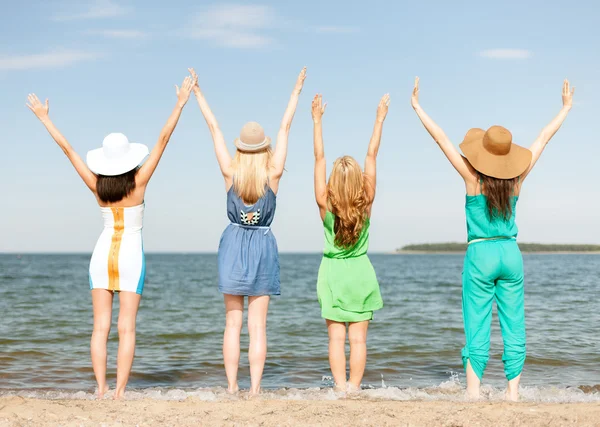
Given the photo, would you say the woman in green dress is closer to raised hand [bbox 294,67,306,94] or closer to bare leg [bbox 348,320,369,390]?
bare leg [bbox 348,320,369,390]

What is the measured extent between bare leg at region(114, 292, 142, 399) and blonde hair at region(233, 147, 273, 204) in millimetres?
1258

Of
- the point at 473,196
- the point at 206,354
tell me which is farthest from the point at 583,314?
the point at 473,196

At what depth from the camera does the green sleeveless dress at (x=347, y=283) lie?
17.9ft

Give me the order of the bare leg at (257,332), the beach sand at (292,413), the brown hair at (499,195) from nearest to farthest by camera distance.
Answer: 1. the beach sand at (292,413)
2. the brown hair at (499,195)
3. the bare leg at (257,332)

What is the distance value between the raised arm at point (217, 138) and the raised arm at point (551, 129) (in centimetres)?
246

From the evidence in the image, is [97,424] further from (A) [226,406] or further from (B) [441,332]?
(B) [441,332]

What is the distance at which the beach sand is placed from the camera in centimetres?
443

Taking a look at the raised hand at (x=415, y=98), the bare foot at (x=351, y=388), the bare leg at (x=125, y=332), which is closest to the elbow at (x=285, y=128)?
the raised hand at (x=415, y=98)

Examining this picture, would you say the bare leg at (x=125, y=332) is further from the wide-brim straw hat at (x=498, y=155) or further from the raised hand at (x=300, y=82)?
the wide-brim straw hat at (x=498, y=155)

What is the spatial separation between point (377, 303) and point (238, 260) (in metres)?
1.25

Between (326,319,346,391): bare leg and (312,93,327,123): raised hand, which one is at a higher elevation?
(312,93,327,123): raised hand

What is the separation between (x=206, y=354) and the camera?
10008 mm

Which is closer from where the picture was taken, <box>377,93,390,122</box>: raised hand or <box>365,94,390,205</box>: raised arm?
<box>365,94,390,205</box>: raised arm

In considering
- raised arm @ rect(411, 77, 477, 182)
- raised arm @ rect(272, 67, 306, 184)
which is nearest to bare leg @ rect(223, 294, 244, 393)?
raised arm @ rect(272, 67, 306, 184)
